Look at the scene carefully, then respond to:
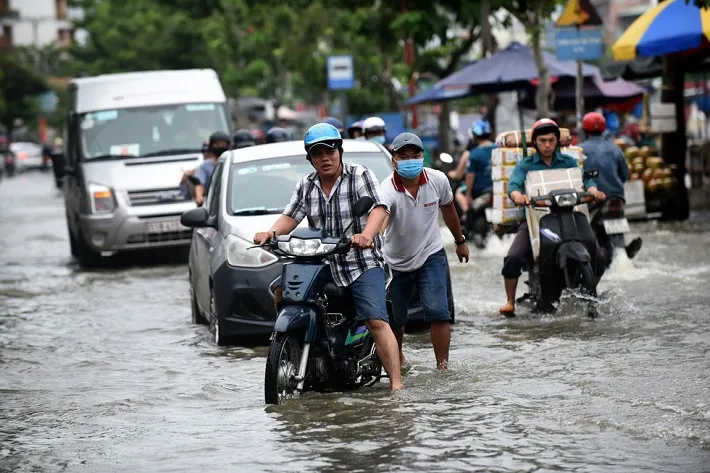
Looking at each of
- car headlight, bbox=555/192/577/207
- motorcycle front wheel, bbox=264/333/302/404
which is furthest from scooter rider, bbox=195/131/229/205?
motorcycle front wheel, bbox=264/333/302/404

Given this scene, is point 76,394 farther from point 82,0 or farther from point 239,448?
point 82,0

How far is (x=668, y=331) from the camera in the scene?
11.3 metres

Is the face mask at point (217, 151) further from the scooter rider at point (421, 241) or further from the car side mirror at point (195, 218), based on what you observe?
the scooter rider at point (421, 241)

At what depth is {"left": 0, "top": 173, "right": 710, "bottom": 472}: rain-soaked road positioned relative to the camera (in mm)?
7250

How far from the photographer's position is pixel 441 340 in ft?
31.6

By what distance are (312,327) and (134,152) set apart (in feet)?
38.8

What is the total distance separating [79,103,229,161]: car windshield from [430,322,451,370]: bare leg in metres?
10.6

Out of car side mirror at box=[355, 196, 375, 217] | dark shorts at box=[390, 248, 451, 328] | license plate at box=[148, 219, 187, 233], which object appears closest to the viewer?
car side mirror at box=[355, 196, 375, 217]

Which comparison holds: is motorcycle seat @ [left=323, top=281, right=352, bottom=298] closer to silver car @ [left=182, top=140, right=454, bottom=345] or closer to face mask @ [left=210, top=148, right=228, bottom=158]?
silver car @ [left=182, top=140, right=454, bottom=345]

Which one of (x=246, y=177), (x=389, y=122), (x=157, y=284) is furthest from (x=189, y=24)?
(x=246, y=177)

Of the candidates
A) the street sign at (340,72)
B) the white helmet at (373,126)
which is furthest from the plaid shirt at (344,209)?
the street sign at (340,72)

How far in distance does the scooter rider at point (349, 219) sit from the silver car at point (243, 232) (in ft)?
7.75

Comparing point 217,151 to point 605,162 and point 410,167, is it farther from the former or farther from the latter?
point 410,167

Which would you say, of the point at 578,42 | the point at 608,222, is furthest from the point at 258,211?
the point at 578,42
